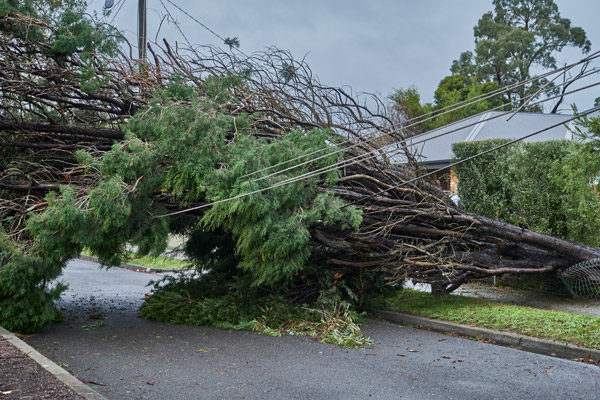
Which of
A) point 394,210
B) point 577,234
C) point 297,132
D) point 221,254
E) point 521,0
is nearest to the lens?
point 297,132

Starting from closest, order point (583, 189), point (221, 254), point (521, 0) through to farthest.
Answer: point (583, 189) < point (221, 254) < point (521, 0)

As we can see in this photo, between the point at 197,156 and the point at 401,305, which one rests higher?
the point at 197,156

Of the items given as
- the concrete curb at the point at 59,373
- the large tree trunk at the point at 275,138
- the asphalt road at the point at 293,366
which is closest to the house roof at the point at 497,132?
the large tree trunk at the point at 275,138

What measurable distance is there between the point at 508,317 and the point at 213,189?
4596mm

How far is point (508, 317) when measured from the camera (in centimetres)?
808

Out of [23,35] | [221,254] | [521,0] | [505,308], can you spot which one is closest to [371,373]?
[505,308]

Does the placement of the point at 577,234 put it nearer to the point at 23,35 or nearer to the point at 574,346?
the point at 574,346

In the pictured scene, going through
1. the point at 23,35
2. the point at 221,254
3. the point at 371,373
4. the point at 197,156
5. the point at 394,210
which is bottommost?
the point at 371,373

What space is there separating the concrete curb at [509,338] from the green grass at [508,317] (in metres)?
0.12

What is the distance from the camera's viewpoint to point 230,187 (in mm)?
6926

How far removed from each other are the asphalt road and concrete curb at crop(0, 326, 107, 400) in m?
0.37

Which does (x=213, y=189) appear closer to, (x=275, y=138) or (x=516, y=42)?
(x=275, y=138)

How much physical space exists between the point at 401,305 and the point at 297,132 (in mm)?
3777

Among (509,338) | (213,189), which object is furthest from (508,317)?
(213,189)
